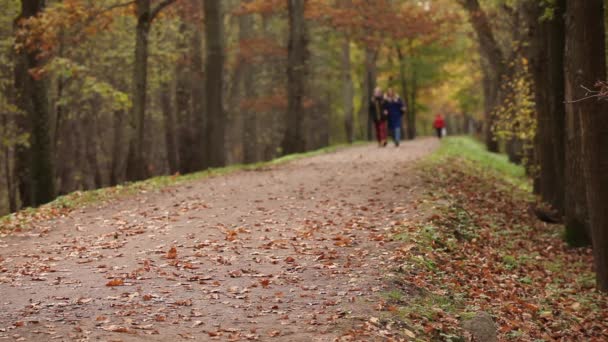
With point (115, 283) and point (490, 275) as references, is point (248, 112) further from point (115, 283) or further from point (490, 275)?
point (115, 283)

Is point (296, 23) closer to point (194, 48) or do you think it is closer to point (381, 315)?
point (194, 48)

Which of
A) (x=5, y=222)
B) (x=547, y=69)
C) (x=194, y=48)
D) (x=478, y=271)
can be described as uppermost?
(x=194, y=48)

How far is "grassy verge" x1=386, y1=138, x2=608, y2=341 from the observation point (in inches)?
346

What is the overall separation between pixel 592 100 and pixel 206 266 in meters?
5.81

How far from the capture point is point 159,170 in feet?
162

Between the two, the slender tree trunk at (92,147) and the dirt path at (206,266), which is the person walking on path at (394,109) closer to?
the dirt path at (206,266)

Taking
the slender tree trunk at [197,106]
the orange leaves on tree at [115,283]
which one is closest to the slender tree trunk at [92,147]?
the slender tree trunk at [197,106]

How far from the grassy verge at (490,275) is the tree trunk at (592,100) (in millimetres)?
1326

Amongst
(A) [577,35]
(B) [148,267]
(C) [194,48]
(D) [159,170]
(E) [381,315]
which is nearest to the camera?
(E) [381,315]

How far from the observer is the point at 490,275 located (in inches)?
446

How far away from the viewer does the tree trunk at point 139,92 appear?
1914 centimetres

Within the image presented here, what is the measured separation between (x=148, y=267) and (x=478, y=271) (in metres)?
4.85

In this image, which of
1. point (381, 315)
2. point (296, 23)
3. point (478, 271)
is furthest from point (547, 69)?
point (296, 23)

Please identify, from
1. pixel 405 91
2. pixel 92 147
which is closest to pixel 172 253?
pixel 92 147
